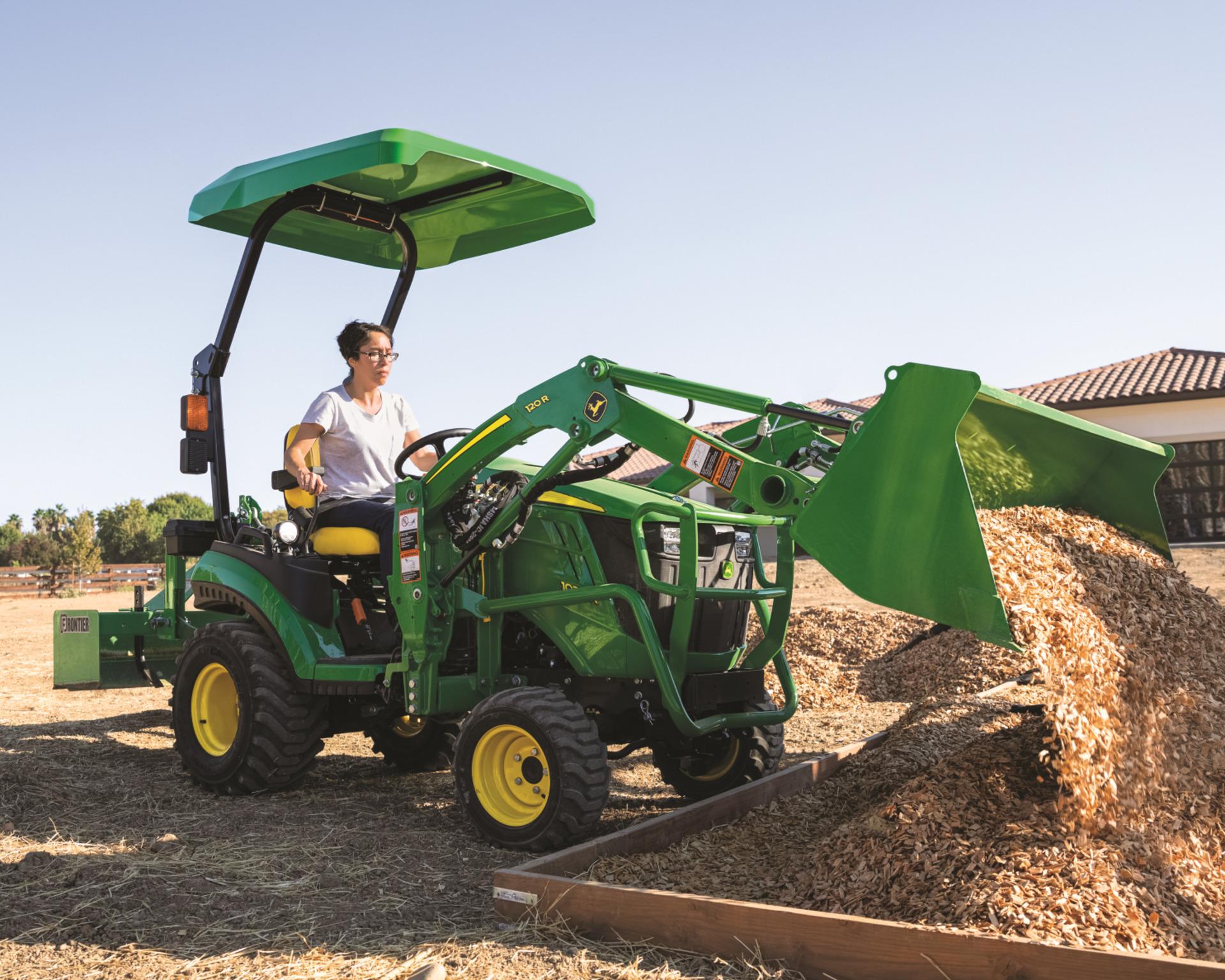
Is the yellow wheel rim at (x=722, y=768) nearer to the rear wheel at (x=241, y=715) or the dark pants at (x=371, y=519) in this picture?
the dark pants at (x=371, y=519)

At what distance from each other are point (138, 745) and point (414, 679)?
3.05m

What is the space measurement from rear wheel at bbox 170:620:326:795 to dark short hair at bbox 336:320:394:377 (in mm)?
1434

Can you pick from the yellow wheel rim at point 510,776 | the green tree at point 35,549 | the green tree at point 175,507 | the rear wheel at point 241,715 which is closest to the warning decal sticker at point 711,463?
the yellow wheel rim at point 510,776

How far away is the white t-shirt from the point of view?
5613 millimetres

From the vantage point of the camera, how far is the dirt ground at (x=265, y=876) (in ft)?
11.1

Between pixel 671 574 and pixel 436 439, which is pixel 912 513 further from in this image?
pixel 436 439

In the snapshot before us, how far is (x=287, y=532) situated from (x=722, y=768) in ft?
7.76

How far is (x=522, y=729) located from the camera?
4488mm

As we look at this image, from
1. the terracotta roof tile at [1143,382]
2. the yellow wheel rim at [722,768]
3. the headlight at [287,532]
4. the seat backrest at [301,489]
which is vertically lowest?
the yellow wheel rim at [722,768]

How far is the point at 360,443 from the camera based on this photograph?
18.7 ft

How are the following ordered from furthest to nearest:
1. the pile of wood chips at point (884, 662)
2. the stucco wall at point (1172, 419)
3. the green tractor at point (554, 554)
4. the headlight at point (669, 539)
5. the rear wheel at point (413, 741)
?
1. the stucco wall at point (1172, 419)
2. the pile of wood chips at point (884, 662)
3. the rear wheel at point (413, 741)
4. the headlight at point (669, 539)
5. the green tractor at point (554, 554)

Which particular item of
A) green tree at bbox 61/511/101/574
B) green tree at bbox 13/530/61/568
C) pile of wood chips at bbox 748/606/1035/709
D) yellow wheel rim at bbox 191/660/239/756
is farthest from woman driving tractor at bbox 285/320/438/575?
green tree at bbox 13/530/61/568

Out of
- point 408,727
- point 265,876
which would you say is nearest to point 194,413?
point 408,727

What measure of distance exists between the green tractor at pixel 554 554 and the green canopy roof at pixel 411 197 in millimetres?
17
